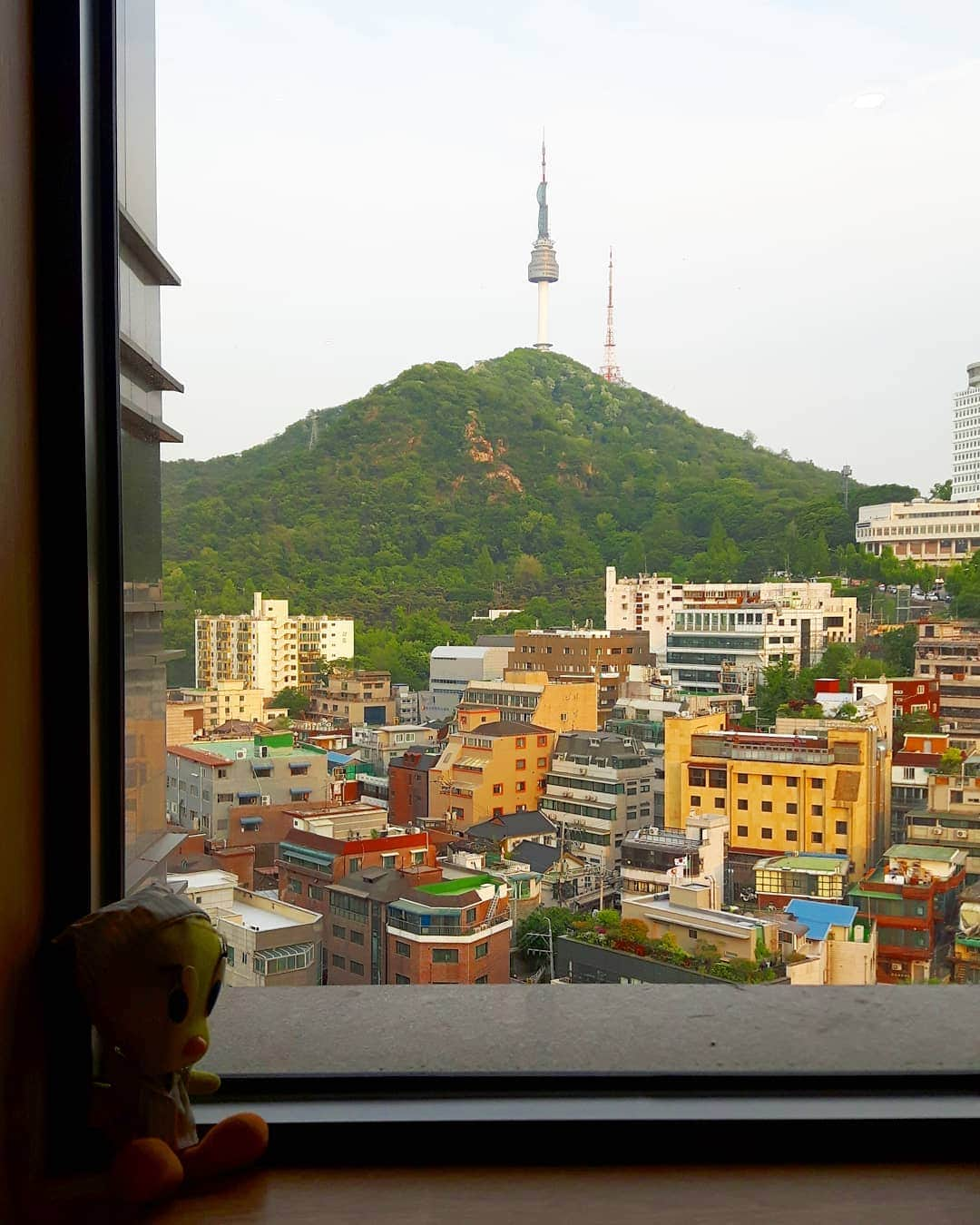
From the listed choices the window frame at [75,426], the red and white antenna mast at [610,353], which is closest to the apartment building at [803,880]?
the red and white antenna mast at [610,353]

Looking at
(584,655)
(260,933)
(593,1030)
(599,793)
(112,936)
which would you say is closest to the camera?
(112,936)

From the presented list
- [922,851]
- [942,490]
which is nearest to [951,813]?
[922,851]

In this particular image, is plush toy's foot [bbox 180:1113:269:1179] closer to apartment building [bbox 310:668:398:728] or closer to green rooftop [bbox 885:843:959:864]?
apartment building [bbox 310:668:398:728]

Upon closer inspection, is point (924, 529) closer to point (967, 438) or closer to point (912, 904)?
point (967, 438)

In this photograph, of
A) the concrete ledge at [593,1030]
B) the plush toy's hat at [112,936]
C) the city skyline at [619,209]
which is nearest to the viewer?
the plush toy's hat at [112,936]

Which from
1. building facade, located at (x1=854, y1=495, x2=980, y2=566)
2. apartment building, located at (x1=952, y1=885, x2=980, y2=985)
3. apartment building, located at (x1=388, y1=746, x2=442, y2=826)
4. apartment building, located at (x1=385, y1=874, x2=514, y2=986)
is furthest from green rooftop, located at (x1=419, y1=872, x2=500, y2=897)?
building facade, located at (x1=854, y1=495, x2=980, y2=566)

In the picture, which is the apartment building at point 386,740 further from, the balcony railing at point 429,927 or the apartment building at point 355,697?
the balcony railing at point 429,927
